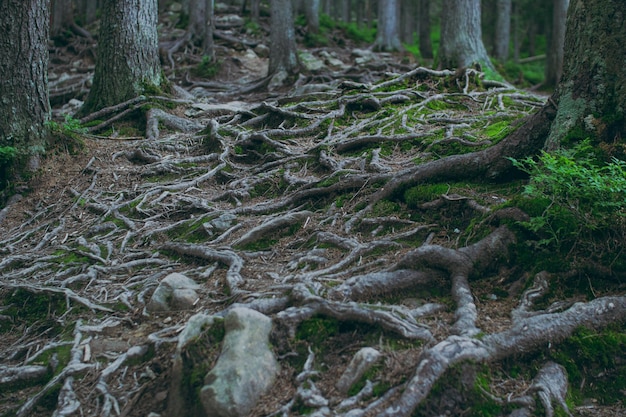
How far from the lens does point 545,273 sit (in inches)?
161

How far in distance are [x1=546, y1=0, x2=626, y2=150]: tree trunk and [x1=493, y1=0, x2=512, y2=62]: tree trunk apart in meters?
20.5

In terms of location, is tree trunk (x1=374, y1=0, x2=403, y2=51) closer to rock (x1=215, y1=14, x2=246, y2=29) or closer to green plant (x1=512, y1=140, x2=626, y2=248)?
rock (x1=215, y1=14, x2=246, y2=29)

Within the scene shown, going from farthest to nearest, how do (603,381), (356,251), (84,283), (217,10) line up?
(217,10) → (84,283) → (356,251) → (603,381)

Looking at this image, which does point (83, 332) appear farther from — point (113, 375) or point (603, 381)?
point (603, 381)

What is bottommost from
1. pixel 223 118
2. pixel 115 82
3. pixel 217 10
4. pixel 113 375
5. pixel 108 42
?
pixel 113 375

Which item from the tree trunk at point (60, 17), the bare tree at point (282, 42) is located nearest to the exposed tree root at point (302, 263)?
the bare tree at point (282, 42)

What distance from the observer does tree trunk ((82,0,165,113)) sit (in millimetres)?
9938

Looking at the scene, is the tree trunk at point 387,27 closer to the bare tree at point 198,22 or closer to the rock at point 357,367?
the bare tree at point 198,22

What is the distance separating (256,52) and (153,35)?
429 inches

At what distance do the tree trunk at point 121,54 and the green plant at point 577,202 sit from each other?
7895 mm

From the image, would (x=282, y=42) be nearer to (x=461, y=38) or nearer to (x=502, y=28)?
(x=461, y=38)

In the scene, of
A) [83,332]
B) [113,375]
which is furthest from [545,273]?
[83,332]

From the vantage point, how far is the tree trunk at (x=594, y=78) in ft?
14.9

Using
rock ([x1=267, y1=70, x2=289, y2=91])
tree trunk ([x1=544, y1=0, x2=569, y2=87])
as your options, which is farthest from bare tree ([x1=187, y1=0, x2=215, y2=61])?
→ tree trunk ([x1=544, y1=0, x2=569, y2=87])
